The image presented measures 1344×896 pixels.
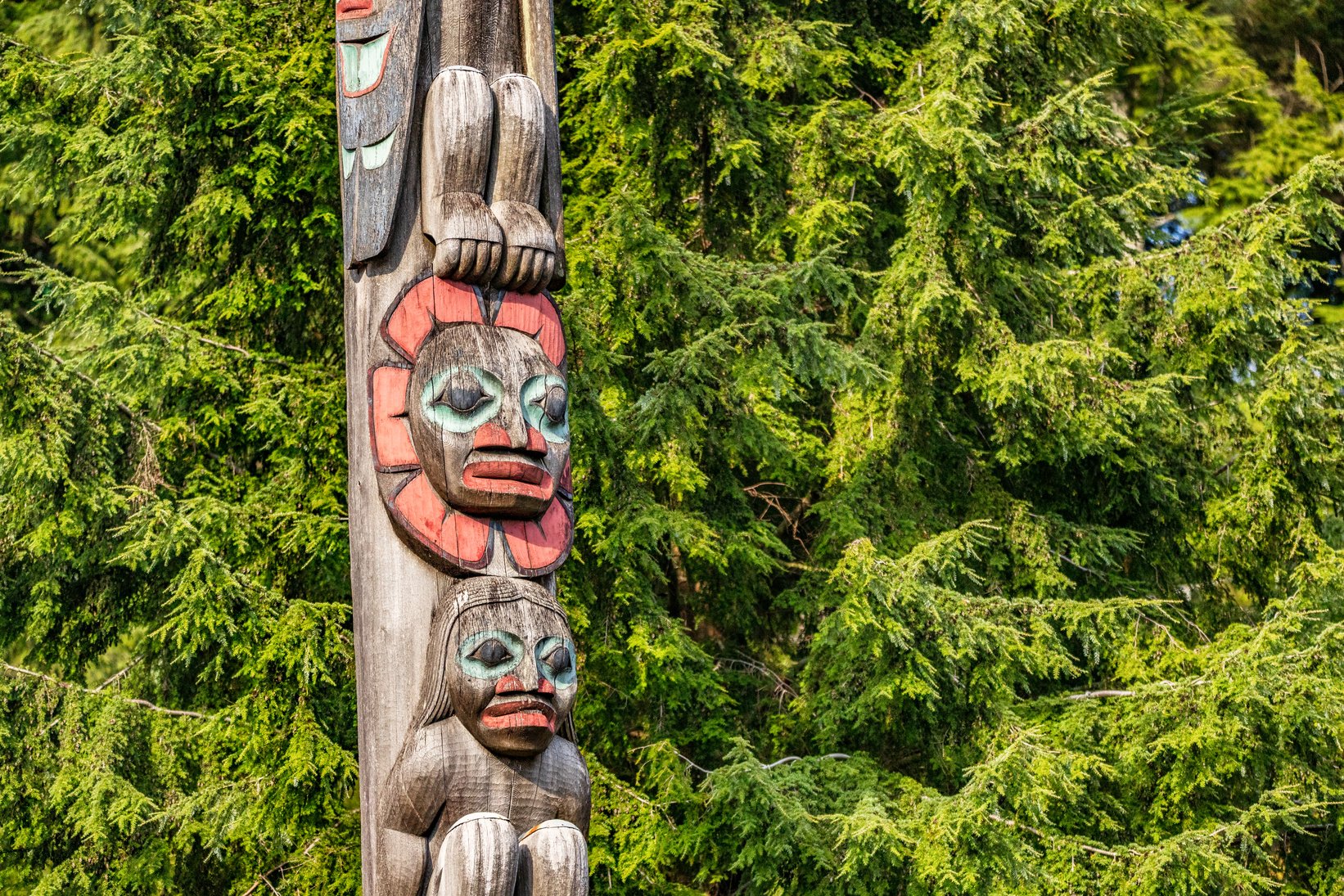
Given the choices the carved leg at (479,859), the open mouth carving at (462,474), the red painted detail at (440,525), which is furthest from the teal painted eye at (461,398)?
the carved leg at (479,859)

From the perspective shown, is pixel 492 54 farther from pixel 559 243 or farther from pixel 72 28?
pixel 72 28

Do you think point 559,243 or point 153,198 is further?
point 153,198

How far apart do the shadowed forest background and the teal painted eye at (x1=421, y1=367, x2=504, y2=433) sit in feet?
9.29

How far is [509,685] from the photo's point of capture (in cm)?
→ 497

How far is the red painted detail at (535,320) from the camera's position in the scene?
561 centimetres

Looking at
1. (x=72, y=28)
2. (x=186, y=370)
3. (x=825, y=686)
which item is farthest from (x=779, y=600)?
(x=72, y=28)

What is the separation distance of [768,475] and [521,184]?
4.32 metres

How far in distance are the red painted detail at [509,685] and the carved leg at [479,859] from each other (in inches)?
15.5

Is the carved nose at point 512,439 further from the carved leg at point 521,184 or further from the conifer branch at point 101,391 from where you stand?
the conifer branch at point 101,391

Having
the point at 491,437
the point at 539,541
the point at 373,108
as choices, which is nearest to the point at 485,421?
the point at 491,437

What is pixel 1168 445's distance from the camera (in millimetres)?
9727

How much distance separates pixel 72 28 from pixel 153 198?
16.6 feet

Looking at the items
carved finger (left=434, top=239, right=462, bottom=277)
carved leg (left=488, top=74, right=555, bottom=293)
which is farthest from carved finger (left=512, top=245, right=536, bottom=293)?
carved finger (left=434, top=239, right=462, bottom=277)

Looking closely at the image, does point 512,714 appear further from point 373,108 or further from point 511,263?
point 373,108
